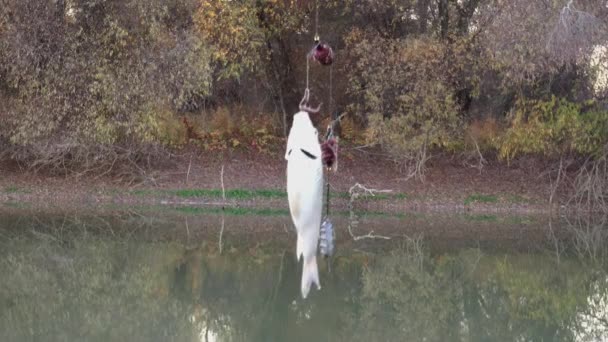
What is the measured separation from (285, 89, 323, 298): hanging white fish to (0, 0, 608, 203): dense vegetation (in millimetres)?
12786

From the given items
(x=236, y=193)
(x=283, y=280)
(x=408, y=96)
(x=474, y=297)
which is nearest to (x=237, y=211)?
(x=236, y=193)

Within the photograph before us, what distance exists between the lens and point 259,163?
20469 millimetres

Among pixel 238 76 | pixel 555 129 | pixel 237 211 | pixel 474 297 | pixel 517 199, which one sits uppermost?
pixel 238 76

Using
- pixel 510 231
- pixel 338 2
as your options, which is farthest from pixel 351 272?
pixel 338 2

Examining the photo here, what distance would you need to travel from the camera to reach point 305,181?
490 centimetres

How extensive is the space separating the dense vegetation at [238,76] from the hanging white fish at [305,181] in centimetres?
1279

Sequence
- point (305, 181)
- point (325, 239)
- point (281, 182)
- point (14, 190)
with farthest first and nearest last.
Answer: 1. point (281, 182)
2. point (14, 190)
3. point (325, 239)
4. point (305, 181)

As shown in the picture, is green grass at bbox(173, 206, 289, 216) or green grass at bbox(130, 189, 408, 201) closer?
green grass at bbox(173, 206, 289, 216)

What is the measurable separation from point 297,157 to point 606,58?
42.2 ft

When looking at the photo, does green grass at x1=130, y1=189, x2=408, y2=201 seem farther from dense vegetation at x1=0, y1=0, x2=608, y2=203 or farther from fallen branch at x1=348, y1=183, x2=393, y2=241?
dense vegetation at x1=0, y1=0, x2=608, y2=203

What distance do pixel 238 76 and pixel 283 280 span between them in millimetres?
8157

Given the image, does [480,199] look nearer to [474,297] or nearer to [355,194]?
[355,194]

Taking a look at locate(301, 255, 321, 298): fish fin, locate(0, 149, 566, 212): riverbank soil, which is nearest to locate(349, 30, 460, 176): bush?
Result: locate(0, 149, 566, 212): riverbank soil

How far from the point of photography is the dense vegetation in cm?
1833
